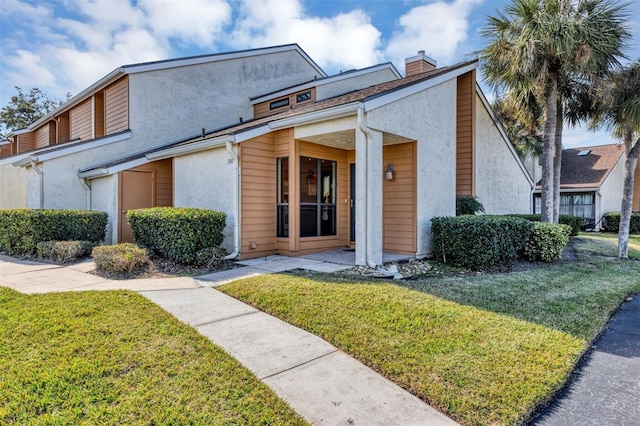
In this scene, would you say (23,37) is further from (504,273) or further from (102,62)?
(504,273)

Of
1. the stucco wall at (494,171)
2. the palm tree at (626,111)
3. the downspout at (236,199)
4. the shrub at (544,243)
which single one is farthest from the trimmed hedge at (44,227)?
the palm tree at (626,111)

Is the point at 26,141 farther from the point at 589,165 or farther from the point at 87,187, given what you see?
the point at 589,165

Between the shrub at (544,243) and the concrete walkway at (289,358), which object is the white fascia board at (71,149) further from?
the shrub at (544,243)

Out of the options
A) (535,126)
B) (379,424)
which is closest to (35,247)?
(379,424)

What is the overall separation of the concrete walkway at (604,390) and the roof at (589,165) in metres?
20.4

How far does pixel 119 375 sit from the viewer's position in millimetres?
2879

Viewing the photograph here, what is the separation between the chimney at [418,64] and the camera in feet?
42.8

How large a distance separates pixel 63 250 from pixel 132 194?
331 cm

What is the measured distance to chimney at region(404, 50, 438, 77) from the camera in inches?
514

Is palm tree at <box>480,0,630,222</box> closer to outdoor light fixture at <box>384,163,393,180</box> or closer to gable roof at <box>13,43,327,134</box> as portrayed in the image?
outdoor light fixture at <box>384,163,393,180</box>

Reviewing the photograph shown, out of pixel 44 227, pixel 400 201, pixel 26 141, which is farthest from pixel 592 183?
pixel 26 141

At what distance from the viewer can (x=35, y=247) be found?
27.3 feet

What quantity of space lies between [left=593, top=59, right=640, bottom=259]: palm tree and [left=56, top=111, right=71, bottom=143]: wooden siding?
21.0 meters

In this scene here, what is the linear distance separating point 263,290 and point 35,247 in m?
6.66
